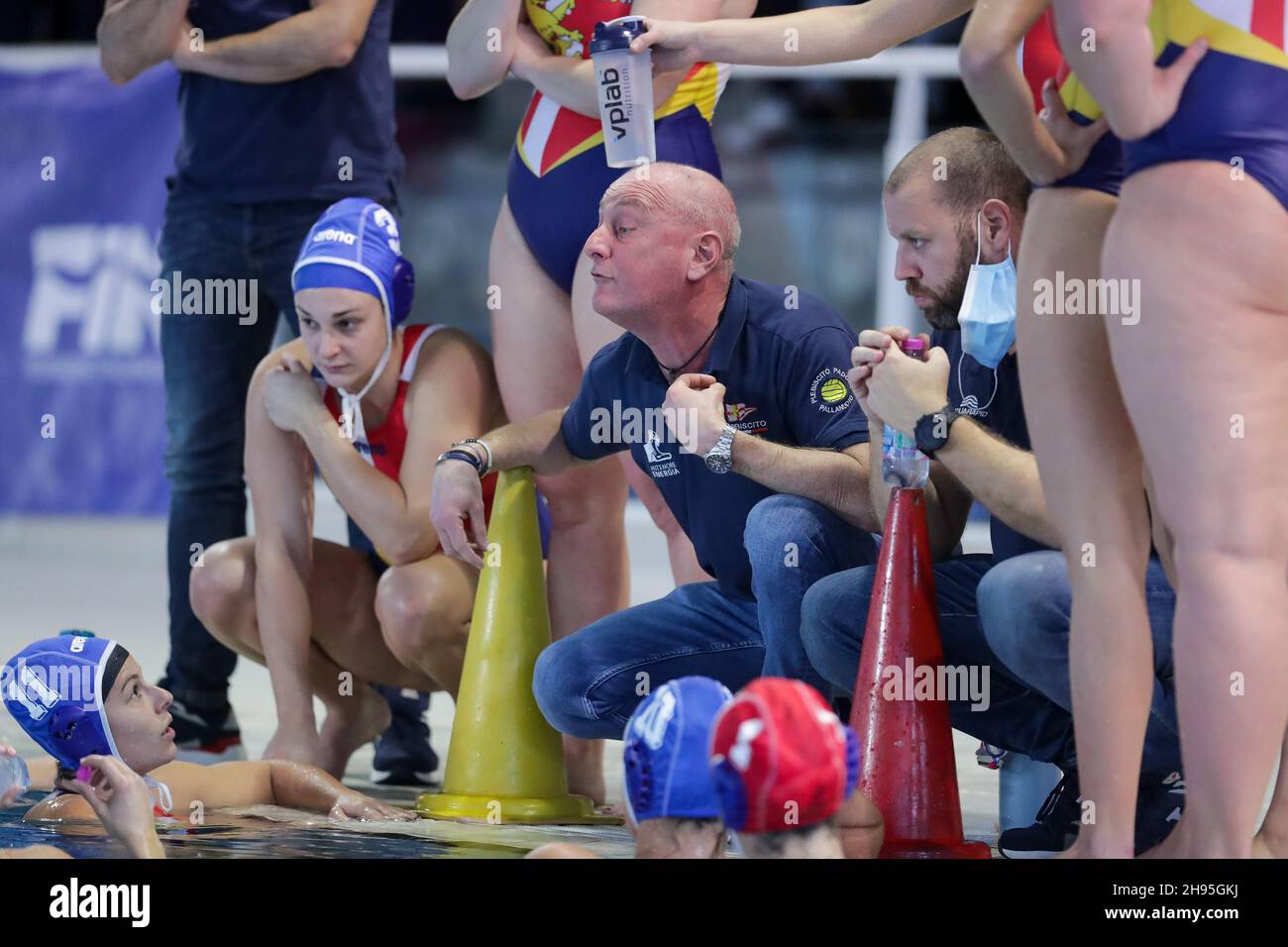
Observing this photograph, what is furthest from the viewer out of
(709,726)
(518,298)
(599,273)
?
(518,298)

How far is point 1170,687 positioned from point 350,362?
187 cm

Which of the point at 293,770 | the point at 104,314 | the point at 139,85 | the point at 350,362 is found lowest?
the point at 293,770

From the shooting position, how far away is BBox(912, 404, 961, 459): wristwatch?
2.64 meters

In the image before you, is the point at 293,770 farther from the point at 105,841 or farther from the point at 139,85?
the point at 139,85

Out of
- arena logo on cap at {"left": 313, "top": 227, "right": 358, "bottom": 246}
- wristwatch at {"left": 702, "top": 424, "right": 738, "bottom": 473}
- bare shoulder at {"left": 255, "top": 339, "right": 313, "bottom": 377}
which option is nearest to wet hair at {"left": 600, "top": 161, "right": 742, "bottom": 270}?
wristwatch at {"left": 702, "top": 424, "right": 738, "bottom": 473}

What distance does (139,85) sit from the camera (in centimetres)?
718

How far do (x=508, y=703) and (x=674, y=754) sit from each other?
122cm

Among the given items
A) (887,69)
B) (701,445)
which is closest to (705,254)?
(701,445)

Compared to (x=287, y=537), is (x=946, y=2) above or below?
above

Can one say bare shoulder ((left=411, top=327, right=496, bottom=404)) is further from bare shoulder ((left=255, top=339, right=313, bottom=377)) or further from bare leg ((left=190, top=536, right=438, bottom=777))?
bare leg ((left=190, top=536, right=438, bottom=777))

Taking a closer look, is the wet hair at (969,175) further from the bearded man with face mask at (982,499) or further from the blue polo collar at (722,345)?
the blue polo collar at (722,345)

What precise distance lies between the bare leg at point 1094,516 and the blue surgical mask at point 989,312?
488 millimetres

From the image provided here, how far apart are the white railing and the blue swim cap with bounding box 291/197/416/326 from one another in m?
3.13
